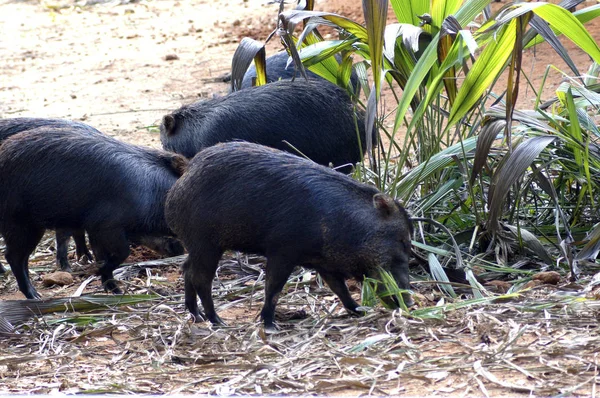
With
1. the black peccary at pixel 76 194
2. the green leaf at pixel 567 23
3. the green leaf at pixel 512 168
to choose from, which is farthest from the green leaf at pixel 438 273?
the black peccary at pixel 76 194

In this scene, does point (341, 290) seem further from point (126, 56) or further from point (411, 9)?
point (126, 56)

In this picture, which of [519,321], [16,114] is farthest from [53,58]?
[519,321]

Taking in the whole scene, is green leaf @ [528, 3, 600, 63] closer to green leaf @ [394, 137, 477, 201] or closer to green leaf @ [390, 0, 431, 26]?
green leaf @ [394, 137, 477, 201]

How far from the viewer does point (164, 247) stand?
5.22m

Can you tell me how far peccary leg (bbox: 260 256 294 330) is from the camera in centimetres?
409

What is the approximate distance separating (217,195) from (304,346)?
78 cm

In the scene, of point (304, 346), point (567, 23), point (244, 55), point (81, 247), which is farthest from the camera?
point (81, 247)

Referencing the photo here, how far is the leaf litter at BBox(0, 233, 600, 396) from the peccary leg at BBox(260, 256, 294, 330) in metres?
0.09

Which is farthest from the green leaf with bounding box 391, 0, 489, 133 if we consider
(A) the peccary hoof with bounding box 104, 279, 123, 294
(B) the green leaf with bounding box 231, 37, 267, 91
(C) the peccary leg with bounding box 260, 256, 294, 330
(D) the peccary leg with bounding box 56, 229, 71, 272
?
(D) the peccary leg with bounding box 56, 229, 71, 272

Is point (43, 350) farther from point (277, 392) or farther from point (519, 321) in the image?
point (519, 321)

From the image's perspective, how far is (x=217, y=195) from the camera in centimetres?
417

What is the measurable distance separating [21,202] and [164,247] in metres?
0.79

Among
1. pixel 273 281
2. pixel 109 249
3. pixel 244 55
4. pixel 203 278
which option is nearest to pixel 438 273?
pixel 273 281

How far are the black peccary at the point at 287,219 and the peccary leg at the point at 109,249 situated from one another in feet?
2.43
